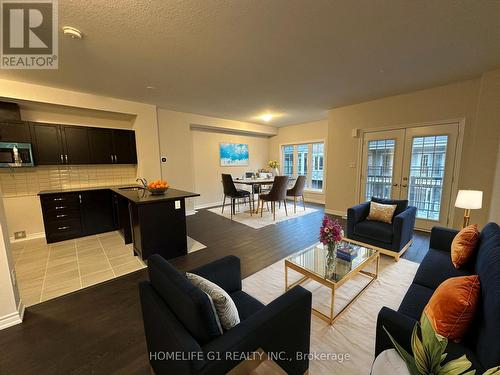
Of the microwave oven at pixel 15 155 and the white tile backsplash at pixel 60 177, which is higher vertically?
the microwave oven at pixel 15 155

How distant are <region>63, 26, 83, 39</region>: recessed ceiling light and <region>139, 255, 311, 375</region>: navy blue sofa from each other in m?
2.31

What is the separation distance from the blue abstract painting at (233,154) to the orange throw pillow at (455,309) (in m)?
5.78

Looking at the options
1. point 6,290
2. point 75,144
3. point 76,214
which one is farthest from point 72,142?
point 6,290

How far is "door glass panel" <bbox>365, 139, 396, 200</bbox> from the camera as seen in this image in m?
4.19

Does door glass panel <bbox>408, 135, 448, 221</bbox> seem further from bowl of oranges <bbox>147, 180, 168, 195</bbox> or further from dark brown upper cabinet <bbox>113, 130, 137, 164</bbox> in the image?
dark brown upper cabinet <bbox>113, 130, 137, 164</bbox>

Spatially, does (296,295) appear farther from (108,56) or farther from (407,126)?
(407,126)

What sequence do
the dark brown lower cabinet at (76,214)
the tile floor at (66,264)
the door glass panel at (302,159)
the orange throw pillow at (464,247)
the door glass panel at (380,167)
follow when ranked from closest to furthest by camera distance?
1. the orange throw pillow at (464,247)
2. the tile floor at (66,264)
3. the dark brown lower cabinet at (76,214)
4. the door glass panel at (380,167)
5. the door glass panel at (302,159)

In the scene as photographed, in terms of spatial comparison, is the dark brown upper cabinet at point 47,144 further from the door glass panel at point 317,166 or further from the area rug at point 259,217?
the door glass panel at point 317,166

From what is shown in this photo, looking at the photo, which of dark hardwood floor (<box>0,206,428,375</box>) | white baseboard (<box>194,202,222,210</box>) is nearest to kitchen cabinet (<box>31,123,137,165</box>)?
white baseboard (<box>194,202,222,210</box>)

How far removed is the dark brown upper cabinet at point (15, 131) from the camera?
3215 millimetres

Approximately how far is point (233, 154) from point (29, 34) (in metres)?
4.90

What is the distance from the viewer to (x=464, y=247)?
5.57 feet

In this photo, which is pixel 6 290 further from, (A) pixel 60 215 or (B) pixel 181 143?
(B) pixel 181 143

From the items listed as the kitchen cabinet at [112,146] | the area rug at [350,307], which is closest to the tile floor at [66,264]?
the kitchen cabinet at [112,146]
